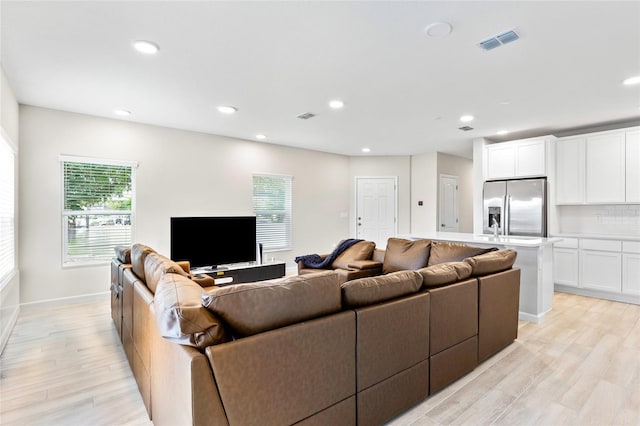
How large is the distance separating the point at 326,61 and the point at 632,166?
14.8ft

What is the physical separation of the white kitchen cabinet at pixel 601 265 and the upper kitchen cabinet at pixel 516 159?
1237 mm

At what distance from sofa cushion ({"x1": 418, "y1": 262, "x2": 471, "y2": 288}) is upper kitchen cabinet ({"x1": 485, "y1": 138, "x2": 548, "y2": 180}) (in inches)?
143

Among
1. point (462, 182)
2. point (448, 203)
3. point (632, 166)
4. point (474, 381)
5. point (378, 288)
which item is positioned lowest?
point (474, 381)

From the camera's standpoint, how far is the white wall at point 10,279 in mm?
3018

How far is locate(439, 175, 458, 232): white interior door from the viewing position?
7422 mm

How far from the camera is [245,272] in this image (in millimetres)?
4602

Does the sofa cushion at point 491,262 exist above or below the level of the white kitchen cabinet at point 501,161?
below

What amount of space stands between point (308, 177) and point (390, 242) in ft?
10.3

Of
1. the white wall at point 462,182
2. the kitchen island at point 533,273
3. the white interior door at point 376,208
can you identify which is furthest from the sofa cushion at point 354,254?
the white wall at point 462,182

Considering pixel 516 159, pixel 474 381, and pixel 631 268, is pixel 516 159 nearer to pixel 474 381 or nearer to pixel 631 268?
pixel 631 268

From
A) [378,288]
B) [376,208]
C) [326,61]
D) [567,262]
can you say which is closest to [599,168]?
[567,262]

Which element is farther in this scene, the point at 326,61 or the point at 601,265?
the point at 601,265

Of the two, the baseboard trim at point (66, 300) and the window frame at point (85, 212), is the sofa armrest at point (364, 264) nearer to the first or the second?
the window frame at point (85, 212)

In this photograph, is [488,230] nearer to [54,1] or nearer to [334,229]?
[334,229]
